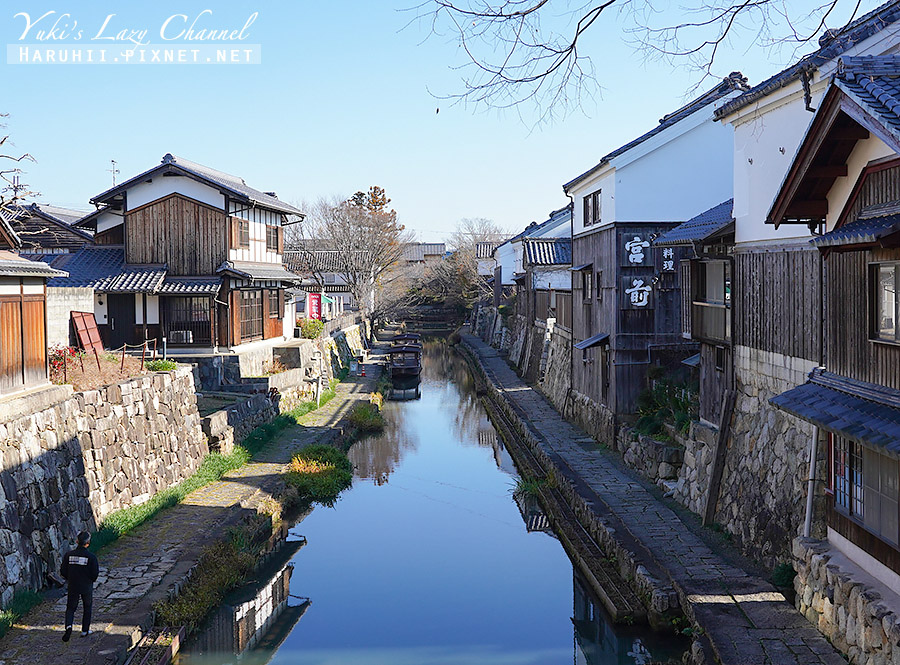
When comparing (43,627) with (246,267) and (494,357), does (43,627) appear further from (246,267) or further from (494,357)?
(494,357)

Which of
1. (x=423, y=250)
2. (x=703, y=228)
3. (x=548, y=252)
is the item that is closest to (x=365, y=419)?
(x=548, y=252)

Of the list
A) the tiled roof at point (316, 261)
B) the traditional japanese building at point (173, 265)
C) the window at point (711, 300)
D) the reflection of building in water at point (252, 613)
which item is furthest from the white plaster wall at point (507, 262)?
the reflection of building in water at point (252, 613)

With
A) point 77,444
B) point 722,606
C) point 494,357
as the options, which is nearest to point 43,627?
point 77,444

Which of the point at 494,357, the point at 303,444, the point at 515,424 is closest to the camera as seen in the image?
the point at 303,444

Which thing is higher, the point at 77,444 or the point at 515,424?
the point at 77,444

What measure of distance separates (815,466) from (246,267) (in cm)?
2273

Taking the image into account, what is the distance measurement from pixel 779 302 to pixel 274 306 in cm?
2403

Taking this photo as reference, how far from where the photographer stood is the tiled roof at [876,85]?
6.63 m

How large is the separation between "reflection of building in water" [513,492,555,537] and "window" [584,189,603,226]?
25.2 feet

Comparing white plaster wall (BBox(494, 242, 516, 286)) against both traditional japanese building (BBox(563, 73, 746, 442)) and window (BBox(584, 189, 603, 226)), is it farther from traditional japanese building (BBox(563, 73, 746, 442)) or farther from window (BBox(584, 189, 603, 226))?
traditional japanese building (BBox(563, 73, 746, 442))

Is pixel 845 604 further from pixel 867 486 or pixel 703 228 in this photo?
pixel 703 228

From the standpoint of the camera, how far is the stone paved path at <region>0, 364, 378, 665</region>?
30.7 ft

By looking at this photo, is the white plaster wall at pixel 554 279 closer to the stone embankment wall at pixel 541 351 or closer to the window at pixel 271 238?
the stone embankment wall at pixel 541 351

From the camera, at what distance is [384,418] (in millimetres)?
31344
